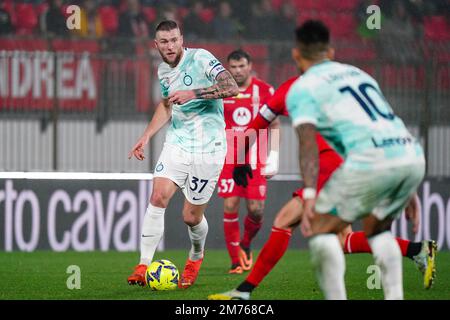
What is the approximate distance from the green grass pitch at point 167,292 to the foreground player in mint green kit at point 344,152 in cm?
202

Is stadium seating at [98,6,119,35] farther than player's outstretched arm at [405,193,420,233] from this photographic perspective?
Yes

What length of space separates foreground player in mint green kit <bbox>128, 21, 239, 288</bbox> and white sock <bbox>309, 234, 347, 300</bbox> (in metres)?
3.00

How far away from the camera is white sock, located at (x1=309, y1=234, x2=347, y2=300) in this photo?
585 cm

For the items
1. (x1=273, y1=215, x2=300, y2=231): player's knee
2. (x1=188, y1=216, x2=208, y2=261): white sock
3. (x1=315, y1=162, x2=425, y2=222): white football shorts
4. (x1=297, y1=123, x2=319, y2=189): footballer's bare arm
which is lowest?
(x1=188, y1=216, x2=208, y2=261): white sock

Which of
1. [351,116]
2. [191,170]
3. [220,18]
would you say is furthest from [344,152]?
[220,18]

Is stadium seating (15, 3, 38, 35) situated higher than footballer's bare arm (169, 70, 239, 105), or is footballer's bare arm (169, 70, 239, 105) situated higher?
stadium seating (15, 3, 38, 35)

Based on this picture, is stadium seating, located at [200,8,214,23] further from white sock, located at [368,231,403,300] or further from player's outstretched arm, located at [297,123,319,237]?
player's outstretched arm, located at [297,123,319,237]

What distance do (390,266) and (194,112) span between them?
3.26 metres

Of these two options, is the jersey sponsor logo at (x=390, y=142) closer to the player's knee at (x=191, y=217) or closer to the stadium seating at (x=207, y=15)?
the player's knee at (x=191, y=217)

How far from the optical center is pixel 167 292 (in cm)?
833

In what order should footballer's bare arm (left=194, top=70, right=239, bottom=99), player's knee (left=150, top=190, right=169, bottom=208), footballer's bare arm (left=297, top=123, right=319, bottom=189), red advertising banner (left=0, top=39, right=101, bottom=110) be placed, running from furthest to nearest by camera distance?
1. red advertising banner (left=0, top=39, right=101, bottom=110)
2. player's knee (left=150, top=190, right=169, bottom=208)
3. footballer's bare arm (left=194, top=70, right=239, bottom=99)
4. footballer's bare arm (left=297, top=123, right=319, bottom=189)

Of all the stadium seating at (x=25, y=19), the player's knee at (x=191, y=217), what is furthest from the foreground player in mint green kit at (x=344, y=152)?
the stadium seating at (x=25, y=19)

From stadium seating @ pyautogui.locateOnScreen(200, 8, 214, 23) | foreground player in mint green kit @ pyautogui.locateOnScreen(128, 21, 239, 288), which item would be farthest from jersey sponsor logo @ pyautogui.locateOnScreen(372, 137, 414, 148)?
stadium seating @ pyautogui.locateOnScreen(200, 8, 214, 23)
